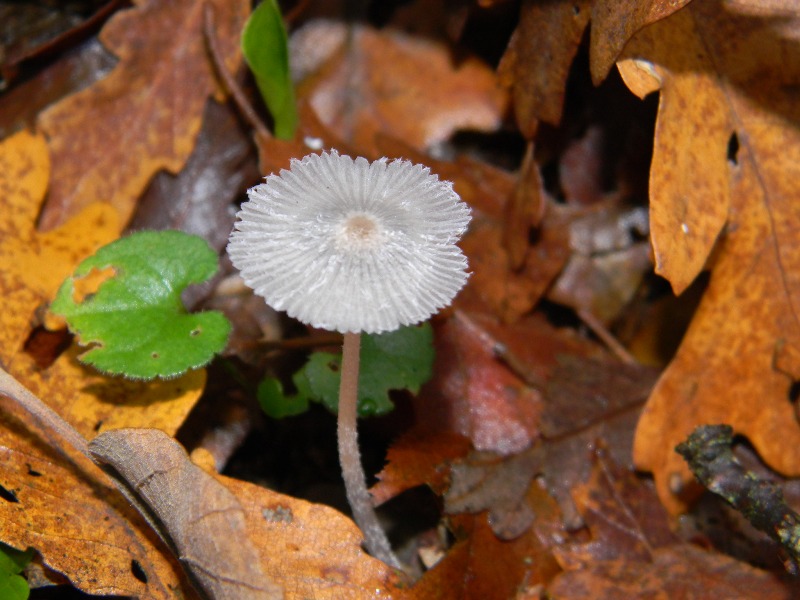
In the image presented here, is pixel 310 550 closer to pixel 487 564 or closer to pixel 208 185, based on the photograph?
pixel 487 564

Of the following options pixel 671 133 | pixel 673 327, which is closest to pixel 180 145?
pixel 671 133

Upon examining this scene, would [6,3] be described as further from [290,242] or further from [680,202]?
[680,202]

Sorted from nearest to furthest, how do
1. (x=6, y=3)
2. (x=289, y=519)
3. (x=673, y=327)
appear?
(x=289, y=519) < (x=673, y=327) < (x=6, y=3)

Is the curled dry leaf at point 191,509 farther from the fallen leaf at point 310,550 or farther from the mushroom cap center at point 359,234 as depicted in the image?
the mushroom cap center at point 359,234

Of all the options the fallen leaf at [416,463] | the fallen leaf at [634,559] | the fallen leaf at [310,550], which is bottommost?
the fallen leaf at [634,559]

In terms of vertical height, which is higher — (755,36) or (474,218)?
(755,36)

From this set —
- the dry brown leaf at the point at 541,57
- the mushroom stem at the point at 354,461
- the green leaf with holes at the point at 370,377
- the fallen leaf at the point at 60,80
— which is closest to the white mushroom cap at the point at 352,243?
the mushroom stem at the point at 354,461

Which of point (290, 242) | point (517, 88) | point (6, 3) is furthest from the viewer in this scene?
point (6, 3)
